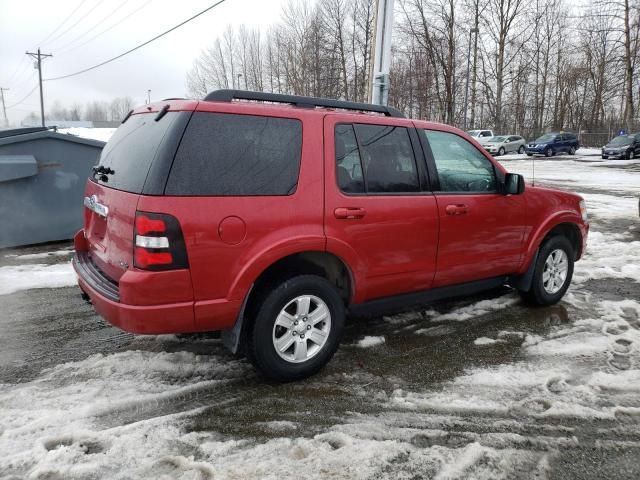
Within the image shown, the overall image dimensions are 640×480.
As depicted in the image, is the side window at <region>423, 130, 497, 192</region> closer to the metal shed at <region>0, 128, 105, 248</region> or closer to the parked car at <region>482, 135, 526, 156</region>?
the metal shed at <region>0, 128, 105, 248</region>

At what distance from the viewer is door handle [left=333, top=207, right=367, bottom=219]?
10.9ft

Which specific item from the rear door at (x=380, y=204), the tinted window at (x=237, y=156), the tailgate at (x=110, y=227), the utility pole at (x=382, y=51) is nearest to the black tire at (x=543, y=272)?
the rear door at (x=380, y=204)

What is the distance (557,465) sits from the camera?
8.30 ft

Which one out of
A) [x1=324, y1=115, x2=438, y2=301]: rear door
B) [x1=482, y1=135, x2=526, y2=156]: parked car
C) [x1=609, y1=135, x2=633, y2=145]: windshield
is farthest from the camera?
[x1=482, y1=135, x2=526, y2=156]: parked car

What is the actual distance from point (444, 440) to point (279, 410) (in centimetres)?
100

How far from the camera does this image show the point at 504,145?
123ft

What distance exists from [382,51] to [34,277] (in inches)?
285

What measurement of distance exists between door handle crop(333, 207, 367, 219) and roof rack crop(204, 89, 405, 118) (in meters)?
0.82

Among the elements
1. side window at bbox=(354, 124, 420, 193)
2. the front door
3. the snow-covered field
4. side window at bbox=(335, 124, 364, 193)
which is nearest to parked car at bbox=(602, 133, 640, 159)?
the snow-covered field

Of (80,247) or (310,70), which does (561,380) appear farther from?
(310,70)

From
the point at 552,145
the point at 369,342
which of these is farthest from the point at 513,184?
the point at 552,145

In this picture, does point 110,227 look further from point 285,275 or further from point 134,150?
point 285,275

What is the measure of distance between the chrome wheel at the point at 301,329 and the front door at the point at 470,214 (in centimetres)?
115

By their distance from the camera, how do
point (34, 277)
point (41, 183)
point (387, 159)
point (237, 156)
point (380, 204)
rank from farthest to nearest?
point (41, 183) < point (34, 277) < point (387, 159) < point (380, 204) < point (237, 156)
